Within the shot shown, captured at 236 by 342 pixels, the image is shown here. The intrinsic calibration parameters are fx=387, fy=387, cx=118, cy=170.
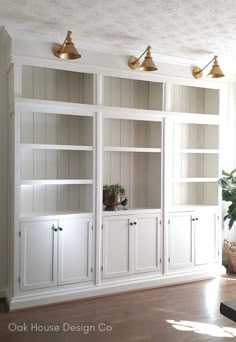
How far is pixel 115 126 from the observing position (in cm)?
443

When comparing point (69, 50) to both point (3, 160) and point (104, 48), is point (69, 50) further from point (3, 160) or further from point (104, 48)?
point (3, 160)

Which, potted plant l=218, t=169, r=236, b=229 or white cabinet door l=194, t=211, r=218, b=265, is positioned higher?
potted plant l=218, t=169, r=236, b=229

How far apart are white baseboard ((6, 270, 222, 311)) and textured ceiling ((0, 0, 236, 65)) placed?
248 cm

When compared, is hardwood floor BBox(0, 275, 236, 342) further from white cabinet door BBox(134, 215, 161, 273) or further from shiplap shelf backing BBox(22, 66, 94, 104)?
shiplap shelf backing BBox(22, 66, 94, 104)

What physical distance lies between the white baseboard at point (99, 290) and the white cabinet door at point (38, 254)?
0.11 metres

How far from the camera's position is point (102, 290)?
3.99 meters

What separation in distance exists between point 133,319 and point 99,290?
702 mm

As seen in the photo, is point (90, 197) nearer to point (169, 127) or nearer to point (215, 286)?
point (169, 127)

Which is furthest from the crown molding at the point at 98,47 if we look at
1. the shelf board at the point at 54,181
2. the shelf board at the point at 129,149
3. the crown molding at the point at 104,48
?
the shelf board at the point at 54,181

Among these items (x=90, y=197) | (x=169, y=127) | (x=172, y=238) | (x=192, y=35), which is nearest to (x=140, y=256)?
(x=172, y=238)

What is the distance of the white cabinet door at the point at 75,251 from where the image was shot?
381 cm

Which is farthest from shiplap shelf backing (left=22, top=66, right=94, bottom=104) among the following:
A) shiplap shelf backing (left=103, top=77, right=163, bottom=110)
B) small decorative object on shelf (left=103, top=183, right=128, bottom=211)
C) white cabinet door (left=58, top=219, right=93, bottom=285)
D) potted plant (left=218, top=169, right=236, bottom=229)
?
potted plant (left=218, top=169, right=236, bottom=229)

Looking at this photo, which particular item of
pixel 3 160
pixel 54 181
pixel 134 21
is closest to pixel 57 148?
pixel 54 181

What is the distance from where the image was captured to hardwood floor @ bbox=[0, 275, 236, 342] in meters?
3.04
